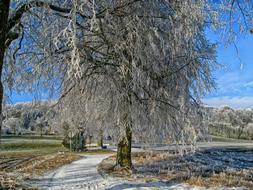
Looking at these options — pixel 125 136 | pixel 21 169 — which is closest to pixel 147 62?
pixel 125 136

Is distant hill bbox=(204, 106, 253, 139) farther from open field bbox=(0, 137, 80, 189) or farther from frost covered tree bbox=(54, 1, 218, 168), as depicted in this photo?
frost covered tree bbox=(54, 1, 218, 168)

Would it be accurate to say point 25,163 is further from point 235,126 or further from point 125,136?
point 235,126

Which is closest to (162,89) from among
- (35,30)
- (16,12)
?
(35,30)

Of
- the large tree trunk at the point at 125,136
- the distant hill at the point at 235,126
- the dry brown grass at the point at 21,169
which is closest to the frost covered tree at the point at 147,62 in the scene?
the large tree trunk at the point at 125,136

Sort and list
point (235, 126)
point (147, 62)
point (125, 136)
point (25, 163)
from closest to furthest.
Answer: point (147, 62) < point (125, 136) < point (25, 163) < point (235, 126)

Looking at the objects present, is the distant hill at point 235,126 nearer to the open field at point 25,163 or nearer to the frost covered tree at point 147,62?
the open field at point 25,163

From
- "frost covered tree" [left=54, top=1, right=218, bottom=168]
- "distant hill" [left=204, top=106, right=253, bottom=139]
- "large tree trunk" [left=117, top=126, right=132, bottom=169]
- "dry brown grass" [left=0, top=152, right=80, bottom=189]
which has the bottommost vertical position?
"dry brown grass" [left=0, top=152, right=80, bottom=189]

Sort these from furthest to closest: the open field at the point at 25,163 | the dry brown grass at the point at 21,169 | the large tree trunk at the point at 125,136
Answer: the open field at the point at 25,163
the large tree trunk at the point at 125,136
the dry brown grass at the point at 21,169

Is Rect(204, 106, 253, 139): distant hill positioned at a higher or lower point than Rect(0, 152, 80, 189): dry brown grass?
higher

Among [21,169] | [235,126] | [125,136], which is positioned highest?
[235,126]

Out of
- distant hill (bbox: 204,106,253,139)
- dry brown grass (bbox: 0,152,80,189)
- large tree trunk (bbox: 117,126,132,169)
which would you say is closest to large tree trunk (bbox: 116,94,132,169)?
large tree trunk (bbox: 117,126,132,169)

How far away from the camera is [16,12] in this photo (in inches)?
318

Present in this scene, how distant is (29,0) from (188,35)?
460 centimetres

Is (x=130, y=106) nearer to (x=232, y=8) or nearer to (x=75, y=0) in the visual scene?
(x=75, y=0)
